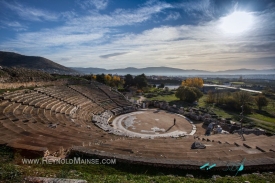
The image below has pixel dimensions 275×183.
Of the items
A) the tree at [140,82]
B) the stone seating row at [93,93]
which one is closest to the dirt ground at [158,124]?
the stone seating row at [93,93]

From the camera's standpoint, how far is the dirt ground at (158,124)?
84.8 feet

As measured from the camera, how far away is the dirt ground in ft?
84.8

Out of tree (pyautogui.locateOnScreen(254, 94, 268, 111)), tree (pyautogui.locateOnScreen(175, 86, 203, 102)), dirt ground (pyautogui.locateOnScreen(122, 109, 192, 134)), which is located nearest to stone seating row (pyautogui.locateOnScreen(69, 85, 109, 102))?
dirt ground (pyautogui.locateOnScreen(122, 109, 192, 134))

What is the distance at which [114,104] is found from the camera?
36.9 metres

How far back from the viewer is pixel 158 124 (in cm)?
2859

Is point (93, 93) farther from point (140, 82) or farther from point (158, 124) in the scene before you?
point (140, 82)

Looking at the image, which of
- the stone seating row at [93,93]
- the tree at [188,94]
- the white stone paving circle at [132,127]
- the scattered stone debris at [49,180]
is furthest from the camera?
the tree at [188,94]

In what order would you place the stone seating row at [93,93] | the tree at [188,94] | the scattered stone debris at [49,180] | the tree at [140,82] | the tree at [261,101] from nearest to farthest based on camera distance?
the scattered stone debris at [49,180], the stone seating row at [93,93], the tree at [261,101], the tree at [188,94], the tree at [140,82]

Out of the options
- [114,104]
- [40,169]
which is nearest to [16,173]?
[40,169]

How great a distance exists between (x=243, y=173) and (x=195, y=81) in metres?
71.8

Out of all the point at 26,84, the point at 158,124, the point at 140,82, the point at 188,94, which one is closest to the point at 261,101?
the point at 188,94

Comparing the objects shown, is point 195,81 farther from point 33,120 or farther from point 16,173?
point 16,173

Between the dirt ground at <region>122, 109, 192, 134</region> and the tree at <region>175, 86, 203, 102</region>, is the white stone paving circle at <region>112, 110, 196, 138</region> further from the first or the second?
the tree at <region>175, 86, 203, 102</region>

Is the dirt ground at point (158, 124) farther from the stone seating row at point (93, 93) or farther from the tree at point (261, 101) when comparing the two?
the tree at point (261, 101)
